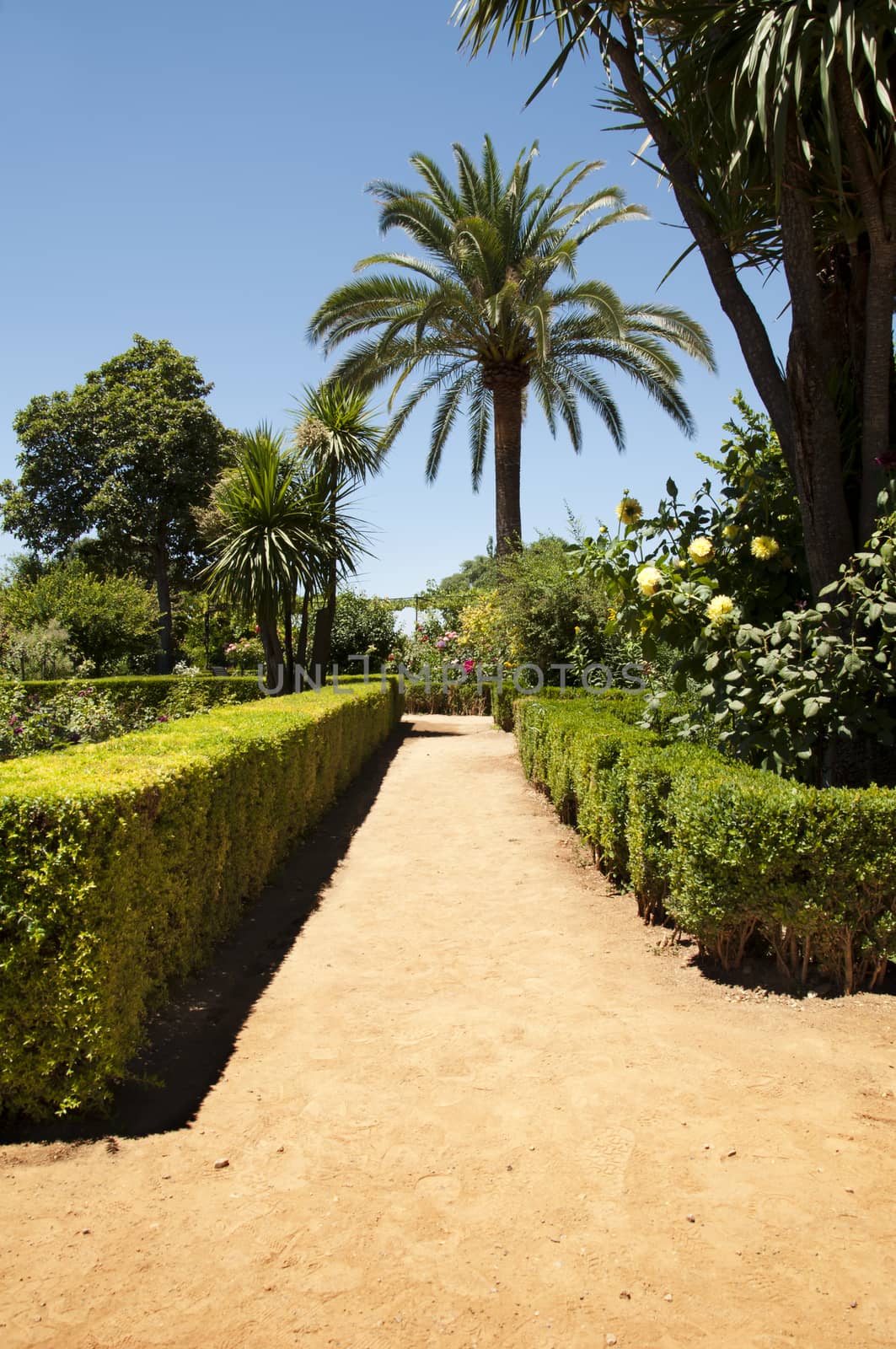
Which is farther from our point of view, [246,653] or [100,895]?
[246,653]

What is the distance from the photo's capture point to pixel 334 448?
46.0 ft

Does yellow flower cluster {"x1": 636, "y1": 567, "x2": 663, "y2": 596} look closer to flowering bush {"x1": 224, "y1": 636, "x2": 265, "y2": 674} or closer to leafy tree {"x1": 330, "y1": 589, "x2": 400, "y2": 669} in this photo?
leafy tree {"x1": 330, "y1": 589, "x2": 400, "y2": 669}

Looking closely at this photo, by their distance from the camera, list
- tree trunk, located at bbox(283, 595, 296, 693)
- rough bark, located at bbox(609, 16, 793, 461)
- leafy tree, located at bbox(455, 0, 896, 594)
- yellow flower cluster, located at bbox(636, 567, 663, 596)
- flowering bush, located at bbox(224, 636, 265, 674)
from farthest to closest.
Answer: flowering bush, located at bbox(224, 636, 265, 674)
tree trunk, located at bbox(283, 595, 296, 693)
rough bark, located at bbox(609, 16, 793, 461)
yellow flower cluster, located at bbox(636, 567, 663, 596)
leafy tree, located at bbox(455, 0, 896, 594)

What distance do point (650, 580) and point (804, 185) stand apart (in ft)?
7.57

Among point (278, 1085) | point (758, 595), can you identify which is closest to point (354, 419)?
point (758, 595)

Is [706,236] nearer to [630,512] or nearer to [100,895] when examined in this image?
[630,512]

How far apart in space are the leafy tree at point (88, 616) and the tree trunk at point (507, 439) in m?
10.7

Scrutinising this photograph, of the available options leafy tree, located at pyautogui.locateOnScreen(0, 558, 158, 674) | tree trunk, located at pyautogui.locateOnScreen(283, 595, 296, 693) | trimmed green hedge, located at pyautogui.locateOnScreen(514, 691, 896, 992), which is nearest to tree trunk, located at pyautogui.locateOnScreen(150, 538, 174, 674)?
leafy tree, located at pyautogui.locateOnScreen(0, 558, 158, 674)

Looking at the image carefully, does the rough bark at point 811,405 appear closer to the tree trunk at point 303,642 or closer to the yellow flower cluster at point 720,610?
the yellow flower cluster at point 720,610

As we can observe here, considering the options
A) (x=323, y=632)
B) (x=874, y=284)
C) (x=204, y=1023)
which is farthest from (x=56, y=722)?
(x=874, y=284)

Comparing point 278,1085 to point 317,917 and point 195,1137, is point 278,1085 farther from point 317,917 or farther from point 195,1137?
point 317,917

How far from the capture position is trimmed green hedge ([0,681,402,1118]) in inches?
111

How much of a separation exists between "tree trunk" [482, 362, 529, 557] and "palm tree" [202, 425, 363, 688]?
14.8 ft

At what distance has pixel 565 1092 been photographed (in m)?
3.12
